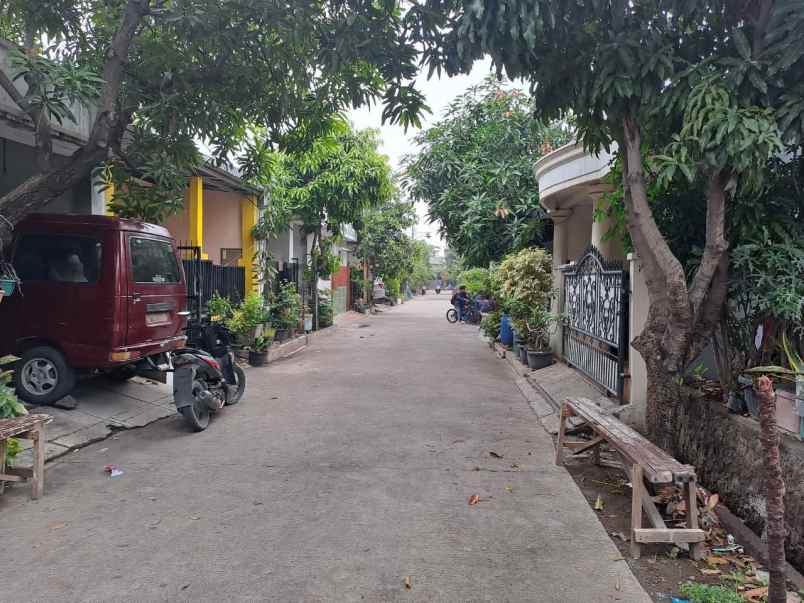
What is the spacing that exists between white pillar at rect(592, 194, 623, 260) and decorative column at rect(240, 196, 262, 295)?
722cm

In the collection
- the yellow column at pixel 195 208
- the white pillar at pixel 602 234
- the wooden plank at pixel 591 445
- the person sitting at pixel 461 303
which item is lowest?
the wooden plank at pixel 591 445

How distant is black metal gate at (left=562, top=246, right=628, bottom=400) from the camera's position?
720 centimetres

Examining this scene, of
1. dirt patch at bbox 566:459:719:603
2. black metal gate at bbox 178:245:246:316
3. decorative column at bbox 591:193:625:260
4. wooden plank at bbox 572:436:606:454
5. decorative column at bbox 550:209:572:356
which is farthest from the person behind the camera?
decorative column at bbox 550:209:572:356

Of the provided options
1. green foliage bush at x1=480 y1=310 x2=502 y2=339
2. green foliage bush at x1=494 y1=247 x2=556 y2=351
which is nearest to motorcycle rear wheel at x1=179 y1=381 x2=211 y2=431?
green foliage bush at x1=494 y1=247 x2=556 y2=351

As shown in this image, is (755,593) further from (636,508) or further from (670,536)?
(636,508)

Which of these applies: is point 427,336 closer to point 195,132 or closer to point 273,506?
point 195,132

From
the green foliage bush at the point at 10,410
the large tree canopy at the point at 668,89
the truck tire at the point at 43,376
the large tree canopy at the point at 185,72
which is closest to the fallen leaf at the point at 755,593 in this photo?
the large tree canopy at the point at 668,89

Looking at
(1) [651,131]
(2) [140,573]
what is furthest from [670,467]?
(2) [140,573]

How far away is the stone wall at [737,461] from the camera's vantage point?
3.52 meters

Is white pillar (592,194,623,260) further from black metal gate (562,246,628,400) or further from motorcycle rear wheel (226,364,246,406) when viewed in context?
motorcycle rear wheel (226,364,246,406)

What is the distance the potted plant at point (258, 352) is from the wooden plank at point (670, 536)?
883 centimetres

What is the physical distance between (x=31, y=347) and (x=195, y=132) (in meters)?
2.89

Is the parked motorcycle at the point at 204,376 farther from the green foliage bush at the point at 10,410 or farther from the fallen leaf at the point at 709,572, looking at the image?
the fallen leaf at the point at 709,572

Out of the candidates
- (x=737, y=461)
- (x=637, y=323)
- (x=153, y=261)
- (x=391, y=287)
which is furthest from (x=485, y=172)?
(x=391, y=287)
